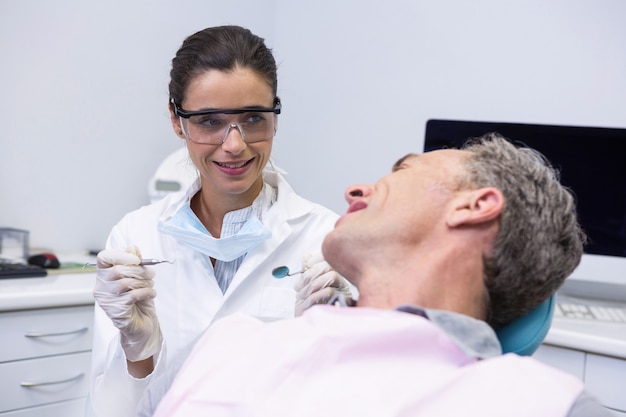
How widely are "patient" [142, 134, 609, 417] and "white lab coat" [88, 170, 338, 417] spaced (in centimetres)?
48

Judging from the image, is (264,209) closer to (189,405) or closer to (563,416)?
(189,405)

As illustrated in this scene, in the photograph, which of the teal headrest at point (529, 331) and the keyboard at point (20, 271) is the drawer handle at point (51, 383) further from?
the teal headrest at point (529, 331)

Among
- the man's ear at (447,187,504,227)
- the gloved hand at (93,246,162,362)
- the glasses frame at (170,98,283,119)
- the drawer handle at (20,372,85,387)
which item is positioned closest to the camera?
the man's ear at (447,187,504,227)

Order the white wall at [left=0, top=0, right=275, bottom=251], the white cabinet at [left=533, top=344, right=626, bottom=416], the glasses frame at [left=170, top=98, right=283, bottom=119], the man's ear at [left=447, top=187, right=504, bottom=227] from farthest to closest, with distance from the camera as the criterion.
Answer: the white wall at [left=0, top=0, right=275, bottom=251], the white cabinet at [left=533, top=344, right=626, bottom=416], the glasses frame at [left=170, top=98, right=283, bottom=119], the man's ear at [left=447, top=187, right=504, bottom=227]

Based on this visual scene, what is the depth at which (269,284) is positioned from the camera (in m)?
1.70

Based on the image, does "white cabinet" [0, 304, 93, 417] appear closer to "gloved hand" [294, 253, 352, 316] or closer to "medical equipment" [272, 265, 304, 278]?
"medical equipment" [272, 265, 304, 278]

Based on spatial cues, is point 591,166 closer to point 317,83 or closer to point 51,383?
point 317,83

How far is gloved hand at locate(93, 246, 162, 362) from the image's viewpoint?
141 cm

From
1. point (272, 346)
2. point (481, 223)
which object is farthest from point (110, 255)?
point (481, 223)

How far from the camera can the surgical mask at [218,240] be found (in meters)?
1.65

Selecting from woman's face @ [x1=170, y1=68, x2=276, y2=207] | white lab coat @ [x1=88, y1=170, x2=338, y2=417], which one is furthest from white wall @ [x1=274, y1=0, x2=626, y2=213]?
woman's face @ [x1=170, y1=68, x2=276, y2=207]

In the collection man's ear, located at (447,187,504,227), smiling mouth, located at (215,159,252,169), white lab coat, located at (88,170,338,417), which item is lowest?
white lab coat, located at (88,170,338,417)

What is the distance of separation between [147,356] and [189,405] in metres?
0.56

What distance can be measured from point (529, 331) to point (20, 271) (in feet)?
5.46
